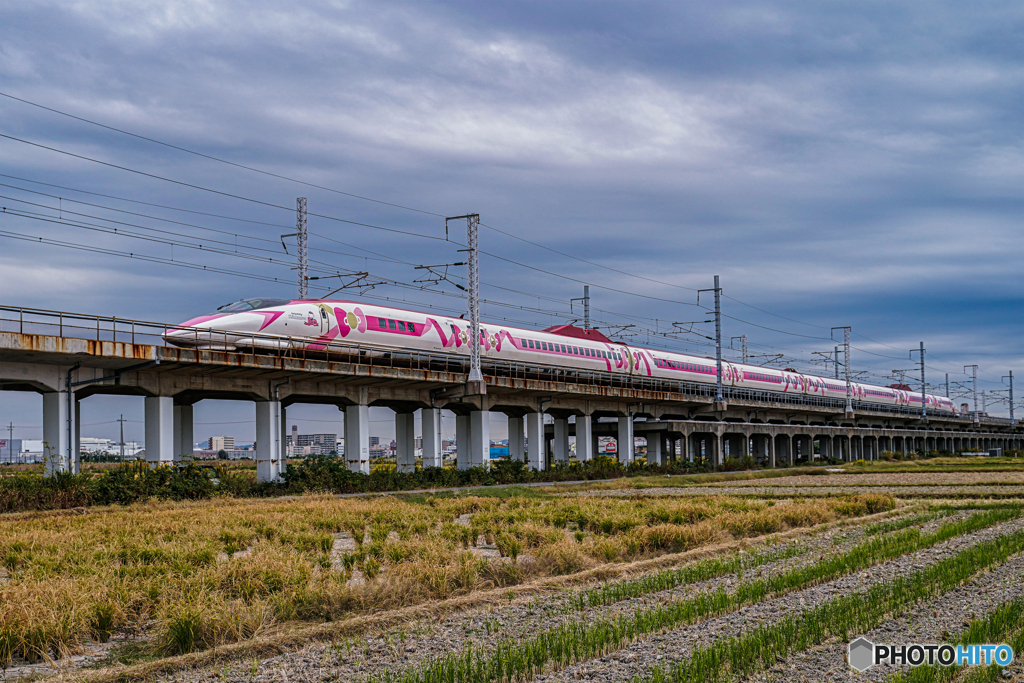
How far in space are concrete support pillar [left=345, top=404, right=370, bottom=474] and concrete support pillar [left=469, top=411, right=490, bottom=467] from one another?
8.39 m

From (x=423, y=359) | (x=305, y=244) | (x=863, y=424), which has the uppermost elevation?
(x=305, y=244)

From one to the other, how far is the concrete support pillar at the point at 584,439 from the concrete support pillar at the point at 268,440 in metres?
27.5

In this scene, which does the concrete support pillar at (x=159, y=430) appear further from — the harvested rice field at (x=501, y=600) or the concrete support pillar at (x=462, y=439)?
the concrete support pillar at (x=462, y=439)

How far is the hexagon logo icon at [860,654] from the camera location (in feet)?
31.0

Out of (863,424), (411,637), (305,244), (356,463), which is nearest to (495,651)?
(411,637)

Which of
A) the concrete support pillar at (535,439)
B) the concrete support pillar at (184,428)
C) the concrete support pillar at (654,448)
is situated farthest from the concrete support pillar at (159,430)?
the concrete support pillar at (654,448)

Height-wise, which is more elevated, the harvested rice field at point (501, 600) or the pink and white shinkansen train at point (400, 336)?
the pink and white shinkansen train at point (400, 336)

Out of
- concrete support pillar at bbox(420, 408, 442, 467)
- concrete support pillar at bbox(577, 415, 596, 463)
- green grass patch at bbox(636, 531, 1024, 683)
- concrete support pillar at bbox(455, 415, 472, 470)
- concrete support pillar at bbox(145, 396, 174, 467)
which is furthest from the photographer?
concrete support pillar at bbox(577, 415, 596, 463)

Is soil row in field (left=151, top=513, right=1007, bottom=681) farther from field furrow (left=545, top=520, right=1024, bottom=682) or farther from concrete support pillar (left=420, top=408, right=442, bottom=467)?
concrete support pillar (left=420, top=408, right=442, bottom=467)

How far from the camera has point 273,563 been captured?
588 inches

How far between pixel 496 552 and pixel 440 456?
33.3m

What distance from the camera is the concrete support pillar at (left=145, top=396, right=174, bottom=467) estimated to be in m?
37.3

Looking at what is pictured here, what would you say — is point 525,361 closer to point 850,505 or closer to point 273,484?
point 273,484

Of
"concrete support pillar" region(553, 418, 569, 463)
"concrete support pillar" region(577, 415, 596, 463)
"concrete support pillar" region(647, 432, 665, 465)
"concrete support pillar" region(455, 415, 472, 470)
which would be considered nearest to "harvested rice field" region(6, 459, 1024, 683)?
"concrete support pillar" region(455, 415, 472, 470)
